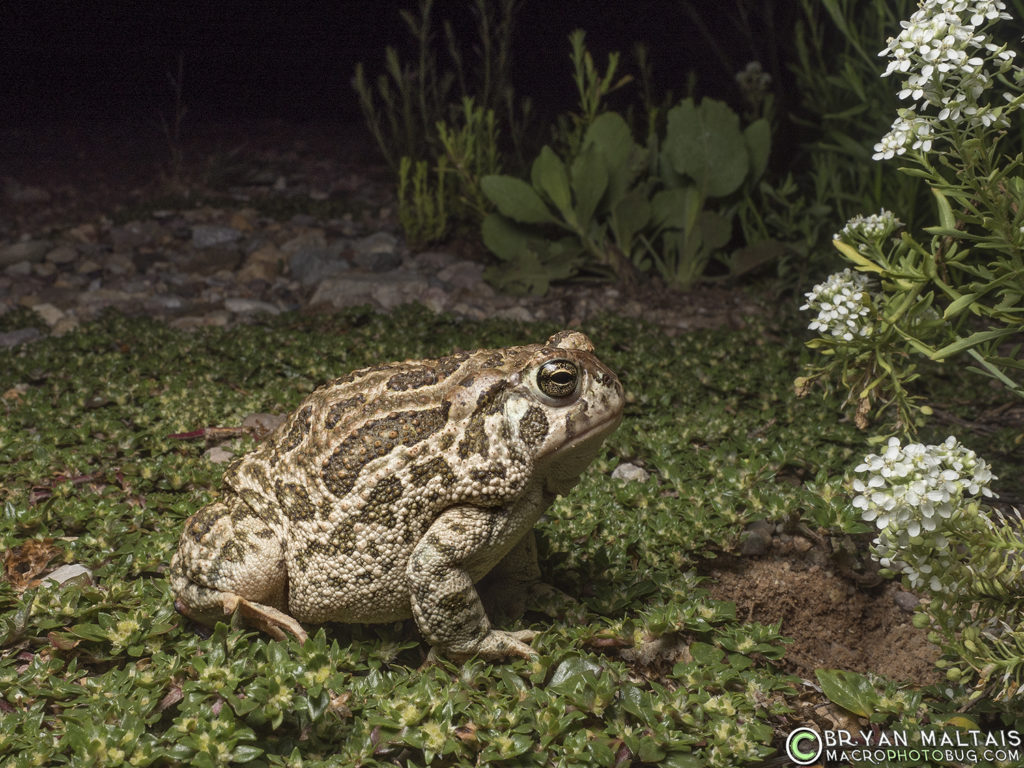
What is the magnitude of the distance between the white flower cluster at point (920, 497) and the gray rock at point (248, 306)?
16.1 ft

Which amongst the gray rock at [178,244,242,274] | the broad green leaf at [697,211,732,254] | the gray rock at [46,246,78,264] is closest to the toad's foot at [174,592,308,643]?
the broad green leaf at [697,211,732,254]

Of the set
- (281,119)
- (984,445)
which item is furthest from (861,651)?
(281,119)

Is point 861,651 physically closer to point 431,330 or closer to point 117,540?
point 117,540

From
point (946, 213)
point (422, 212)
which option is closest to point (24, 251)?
point (422, 212)

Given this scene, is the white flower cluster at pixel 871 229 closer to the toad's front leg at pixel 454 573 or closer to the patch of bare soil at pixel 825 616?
the patch of bare soil at pixel 825 616

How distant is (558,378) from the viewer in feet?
8.18

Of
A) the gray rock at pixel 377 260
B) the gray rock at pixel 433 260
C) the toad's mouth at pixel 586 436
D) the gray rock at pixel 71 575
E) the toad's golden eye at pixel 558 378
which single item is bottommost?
the gray rock at pixel 433 260

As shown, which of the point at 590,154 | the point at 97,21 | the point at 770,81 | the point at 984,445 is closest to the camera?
the point at 984,445

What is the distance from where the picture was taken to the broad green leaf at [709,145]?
6.35 metres

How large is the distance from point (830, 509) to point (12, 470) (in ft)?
11.2

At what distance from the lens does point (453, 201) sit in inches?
310

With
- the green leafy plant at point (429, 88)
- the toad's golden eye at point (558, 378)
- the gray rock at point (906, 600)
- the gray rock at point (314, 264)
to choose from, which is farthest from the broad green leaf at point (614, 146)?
the toad's golden eye at point (558, 378)

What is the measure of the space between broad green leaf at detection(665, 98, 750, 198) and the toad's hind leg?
4.78 meters

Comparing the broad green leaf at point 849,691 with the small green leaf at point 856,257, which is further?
the small green leaf at point 856,257
